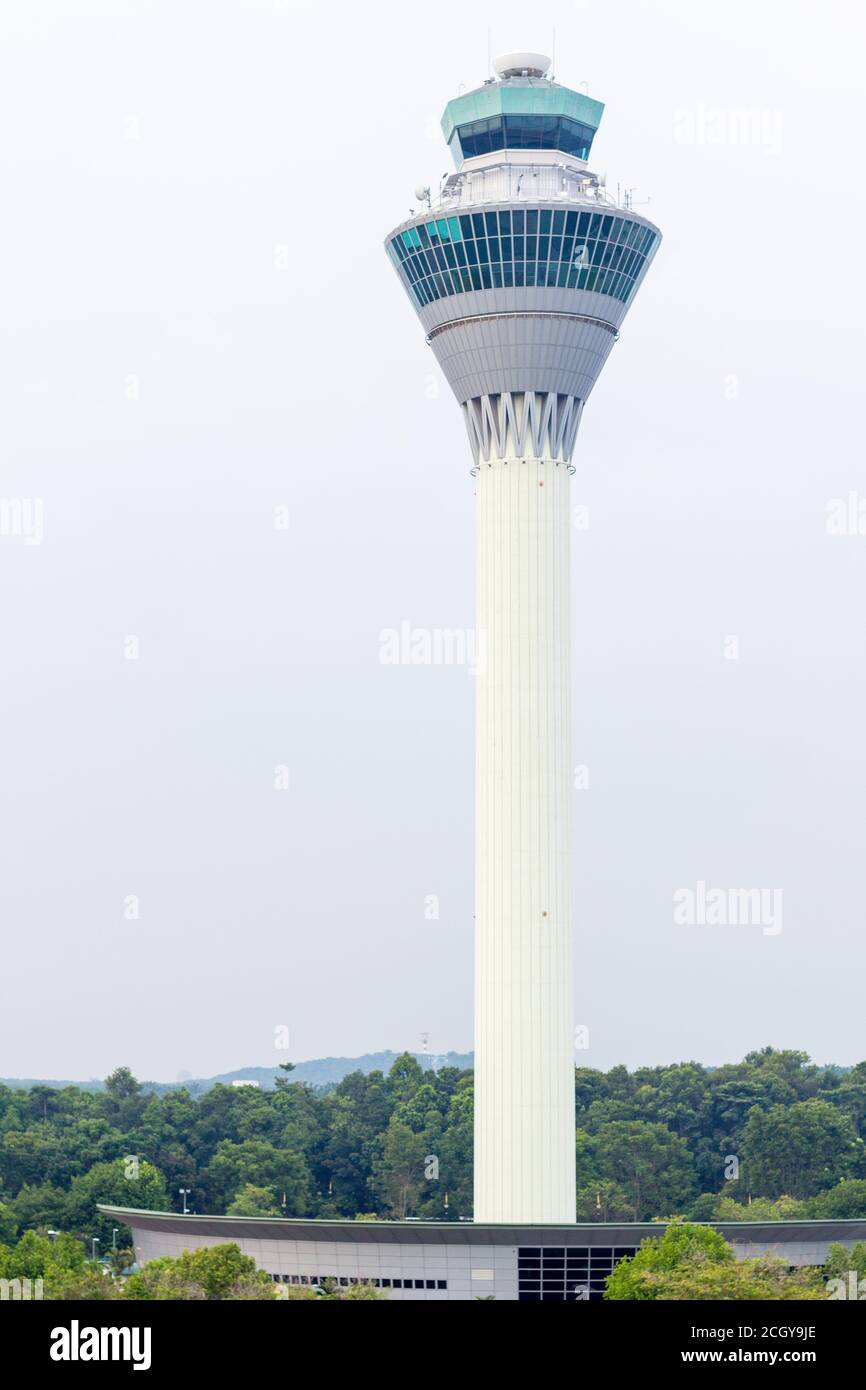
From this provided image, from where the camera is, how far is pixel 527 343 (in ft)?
360

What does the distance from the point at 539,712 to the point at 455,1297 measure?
30210 millimetres

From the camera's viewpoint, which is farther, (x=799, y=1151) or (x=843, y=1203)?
(x=799, y=1151)

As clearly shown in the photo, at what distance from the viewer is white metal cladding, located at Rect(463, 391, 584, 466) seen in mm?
109688

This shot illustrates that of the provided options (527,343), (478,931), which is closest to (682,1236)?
(478,931)

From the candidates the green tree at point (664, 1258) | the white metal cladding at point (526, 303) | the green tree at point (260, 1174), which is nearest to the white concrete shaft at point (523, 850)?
the white metal cladding at point (526, 303)

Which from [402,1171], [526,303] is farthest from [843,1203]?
[526,303]

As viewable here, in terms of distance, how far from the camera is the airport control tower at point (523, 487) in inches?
4139

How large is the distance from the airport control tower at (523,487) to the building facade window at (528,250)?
0.30 feet

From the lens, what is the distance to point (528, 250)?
110 m

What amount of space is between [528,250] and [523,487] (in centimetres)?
1295

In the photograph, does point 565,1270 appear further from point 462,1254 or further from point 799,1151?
→ point 799,1151

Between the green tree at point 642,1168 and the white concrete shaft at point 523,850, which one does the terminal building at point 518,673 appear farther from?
the green tree at point 642,1168

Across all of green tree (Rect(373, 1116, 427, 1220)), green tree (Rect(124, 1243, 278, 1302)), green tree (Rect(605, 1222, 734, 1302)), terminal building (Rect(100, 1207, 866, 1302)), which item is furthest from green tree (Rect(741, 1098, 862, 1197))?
green tree (Rect(124, 1243, 278, 1302))
